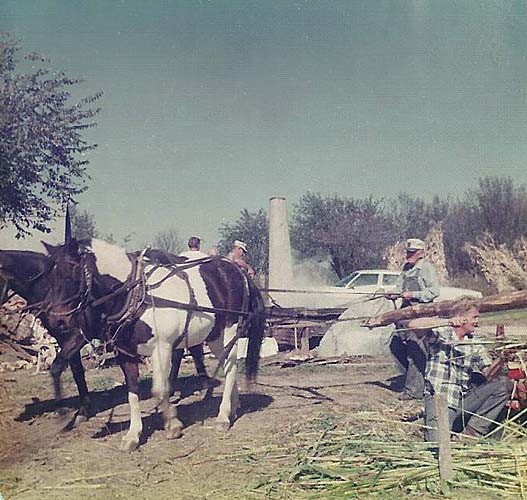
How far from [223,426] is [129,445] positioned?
46cm

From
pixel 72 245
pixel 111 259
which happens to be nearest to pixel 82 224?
pixel 72 245

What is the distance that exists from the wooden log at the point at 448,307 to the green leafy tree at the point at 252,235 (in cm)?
61

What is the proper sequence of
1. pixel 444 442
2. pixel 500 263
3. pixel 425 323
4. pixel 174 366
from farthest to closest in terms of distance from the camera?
pixel 174 366
pixel 425 323
pixel 500 263
pixel 444 442

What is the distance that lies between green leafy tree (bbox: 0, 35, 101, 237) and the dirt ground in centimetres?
86

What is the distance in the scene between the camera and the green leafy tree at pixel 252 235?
9.90ft

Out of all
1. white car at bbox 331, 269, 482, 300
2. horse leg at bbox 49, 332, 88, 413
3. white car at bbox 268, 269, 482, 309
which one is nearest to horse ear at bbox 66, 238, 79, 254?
horse leg at bbox 49, 332, 88, 413

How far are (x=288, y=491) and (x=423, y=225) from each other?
130 centimetres

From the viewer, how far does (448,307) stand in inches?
115

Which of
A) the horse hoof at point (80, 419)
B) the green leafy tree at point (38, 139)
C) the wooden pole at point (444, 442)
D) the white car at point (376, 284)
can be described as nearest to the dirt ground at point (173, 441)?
the horse hoof at point (80, 419)

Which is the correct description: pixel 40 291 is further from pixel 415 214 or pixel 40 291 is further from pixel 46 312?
pixel 415 214

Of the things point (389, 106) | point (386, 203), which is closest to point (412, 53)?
point (389, 106)

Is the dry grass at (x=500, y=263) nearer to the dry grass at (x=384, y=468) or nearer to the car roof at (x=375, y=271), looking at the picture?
the car roof at (x=375, y=271)

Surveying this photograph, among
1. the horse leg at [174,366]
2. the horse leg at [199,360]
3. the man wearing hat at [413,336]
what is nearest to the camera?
the man wearing hat at [413,336]

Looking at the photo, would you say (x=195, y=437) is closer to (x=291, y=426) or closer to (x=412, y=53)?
(x=291, y=426)
